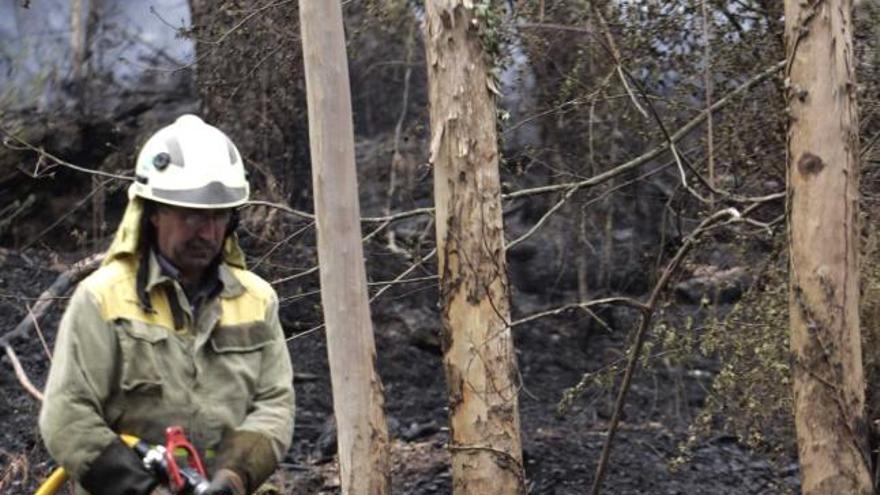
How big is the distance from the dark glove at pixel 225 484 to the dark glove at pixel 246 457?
1 centimetres

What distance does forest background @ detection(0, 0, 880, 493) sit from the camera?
28.5ft

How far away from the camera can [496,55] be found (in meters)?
7.49

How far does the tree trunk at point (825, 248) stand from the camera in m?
6.77

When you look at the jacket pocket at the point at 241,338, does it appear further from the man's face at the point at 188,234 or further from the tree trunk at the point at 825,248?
the tree trunk at the point at 825,248

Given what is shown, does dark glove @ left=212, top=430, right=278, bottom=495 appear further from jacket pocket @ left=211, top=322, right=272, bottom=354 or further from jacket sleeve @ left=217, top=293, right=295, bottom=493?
jacket pocket @ left=211, top=322, right=272, bottom=354

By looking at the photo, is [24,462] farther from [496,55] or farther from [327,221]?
[496,55]

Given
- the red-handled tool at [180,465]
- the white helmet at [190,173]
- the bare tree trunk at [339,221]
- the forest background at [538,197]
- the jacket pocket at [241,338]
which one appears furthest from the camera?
the forest background at [538,197]

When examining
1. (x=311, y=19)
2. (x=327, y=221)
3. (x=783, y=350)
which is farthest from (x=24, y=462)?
(x=783, y=350)

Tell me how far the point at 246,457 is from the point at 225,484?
17 centimetres

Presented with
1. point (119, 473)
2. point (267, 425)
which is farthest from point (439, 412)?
point (119, 473)

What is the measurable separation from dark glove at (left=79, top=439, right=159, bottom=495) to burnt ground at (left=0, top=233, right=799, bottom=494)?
4797mm

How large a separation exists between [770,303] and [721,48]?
1.68 m

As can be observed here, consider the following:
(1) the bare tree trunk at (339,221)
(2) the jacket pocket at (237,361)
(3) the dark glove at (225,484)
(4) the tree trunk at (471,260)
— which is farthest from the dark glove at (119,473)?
(4) the tree trunk at (471,260)

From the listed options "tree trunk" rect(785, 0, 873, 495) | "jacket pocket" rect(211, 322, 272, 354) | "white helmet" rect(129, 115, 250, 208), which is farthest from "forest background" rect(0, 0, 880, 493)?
"white helmet" rect(129, 115, 250, 208)
